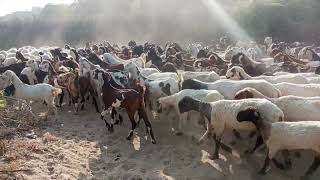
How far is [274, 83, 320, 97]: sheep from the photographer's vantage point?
38.8 ft

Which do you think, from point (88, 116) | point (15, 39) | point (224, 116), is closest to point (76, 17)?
point (15, 39)

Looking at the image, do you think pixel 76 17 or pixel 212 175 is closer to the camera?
pixel 212 175

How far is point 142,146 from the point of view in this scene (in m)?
11.3

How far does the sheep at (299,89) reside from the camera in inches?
465

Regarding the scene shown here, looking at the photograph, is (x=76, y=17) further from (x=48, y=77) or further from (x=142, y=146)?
(x=142, y=146)

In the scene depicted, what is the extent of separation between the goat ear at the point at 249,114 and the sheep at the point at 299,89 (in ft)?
9.64

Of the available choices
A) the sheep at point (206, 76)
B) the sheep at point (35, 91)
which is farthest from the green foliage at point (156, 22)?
the sheep at point (35, 91)

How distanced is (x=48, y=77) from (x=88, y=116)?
8.71 ft

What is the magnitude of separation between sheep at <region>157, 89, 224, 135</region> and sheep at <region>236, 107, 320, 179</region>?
1951 millimetres

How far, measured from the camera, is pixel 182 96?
11.9 meters

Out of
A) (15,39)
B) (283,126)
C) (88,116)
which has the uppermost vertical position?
(283,126)

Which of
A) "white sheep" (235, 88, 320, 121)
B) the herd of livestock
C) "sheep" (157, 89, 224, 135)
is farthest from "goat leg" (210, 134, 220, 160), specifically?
"white sheep" (235, 88, 320, 121)

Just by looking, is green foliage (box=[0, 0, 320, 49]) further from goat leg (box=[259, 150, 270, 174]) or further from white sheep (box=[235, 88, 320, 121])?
goat leg (box=[259, 150, 270, 174])

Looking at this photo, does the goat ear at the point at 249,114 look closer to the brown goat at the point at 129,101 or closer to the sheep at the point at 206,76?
the brown goat at the point at 129,101
